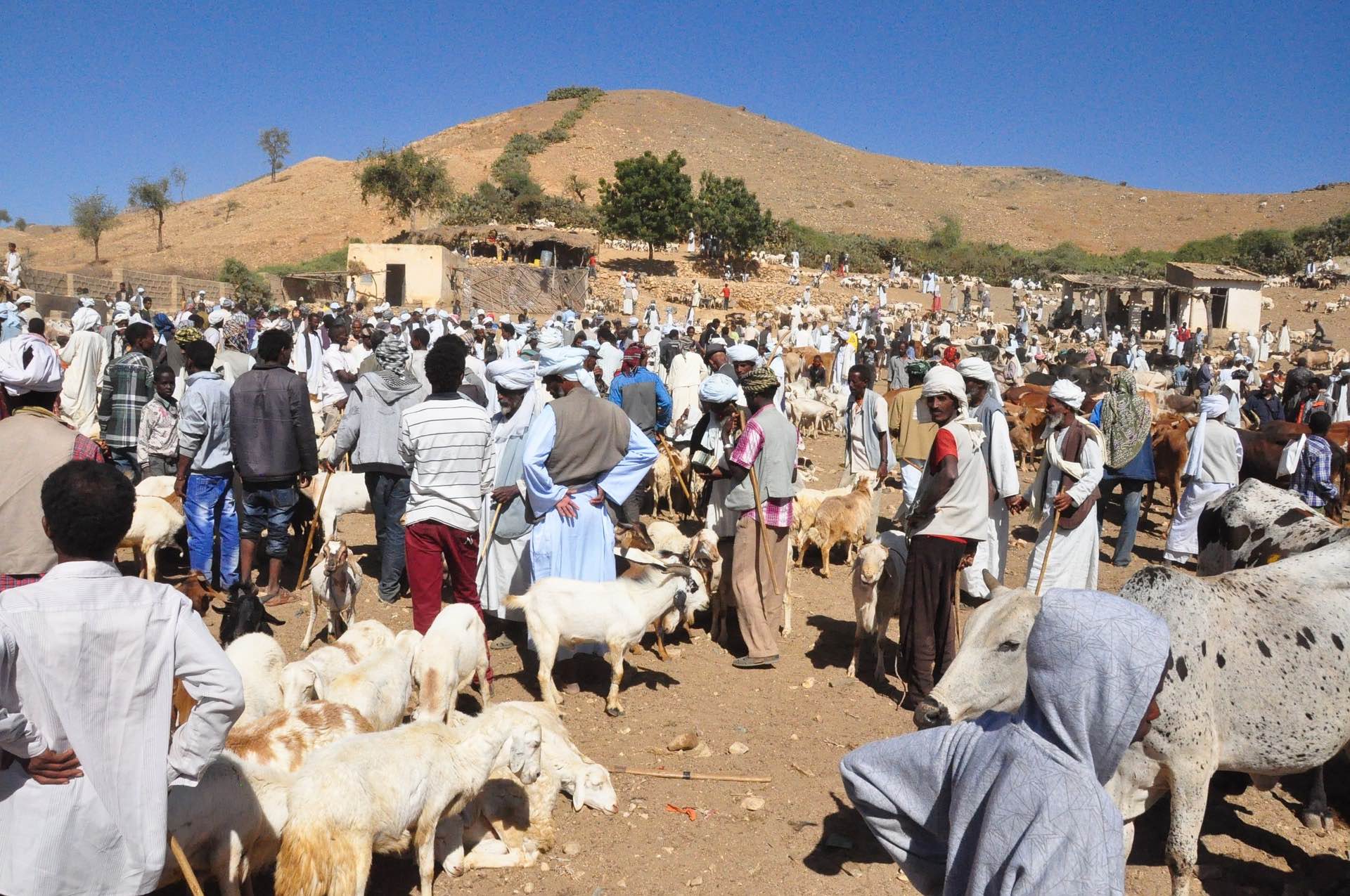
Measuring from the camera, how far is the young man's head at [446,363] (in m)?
5.41

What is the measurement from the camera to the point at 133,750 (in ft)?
8.26

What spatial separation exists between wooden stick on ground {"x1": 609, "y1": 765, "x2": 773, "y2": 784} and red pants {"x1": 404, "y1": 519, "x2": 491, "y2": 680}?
116 centimetres

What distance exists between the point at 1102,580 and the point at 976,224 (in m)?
80.9

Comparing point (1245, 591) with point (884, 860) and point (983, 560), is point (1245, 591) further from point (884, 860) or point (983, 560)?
point (983, 560)

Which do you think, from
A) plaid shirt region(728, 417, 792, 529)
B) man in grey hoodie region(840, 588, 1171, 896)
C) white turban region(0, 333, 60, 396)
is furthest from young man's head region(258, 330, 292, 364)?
man in grey hoodie region(840, 588, 1171, 896)

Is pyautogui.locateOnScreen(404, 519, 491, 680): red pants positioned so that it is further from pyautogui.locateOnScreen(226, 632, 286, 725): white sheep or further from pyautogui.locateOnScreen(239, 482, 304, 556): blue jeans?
pyautogui.locateOnScreen(239, 482, 304, 556): blue jeans

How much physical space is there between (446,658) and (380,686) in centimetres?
36

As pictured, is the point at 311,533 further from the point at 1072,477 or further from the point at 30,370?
the point at 1072,477

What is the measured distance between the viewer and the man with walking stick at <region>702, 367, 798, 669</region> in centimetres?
644

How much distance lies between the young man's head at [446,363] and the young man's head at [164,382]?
3401mm

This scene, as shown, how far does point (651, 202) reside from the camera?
51.2 meters

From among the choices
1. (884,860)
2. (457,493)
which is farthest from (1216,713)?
(457,493)

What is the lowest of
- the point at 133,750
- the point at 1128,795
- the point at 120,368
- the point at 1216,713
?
the point at 1128,795

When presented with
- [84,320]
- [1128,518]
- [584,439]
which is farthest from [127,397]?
[1128,518]
